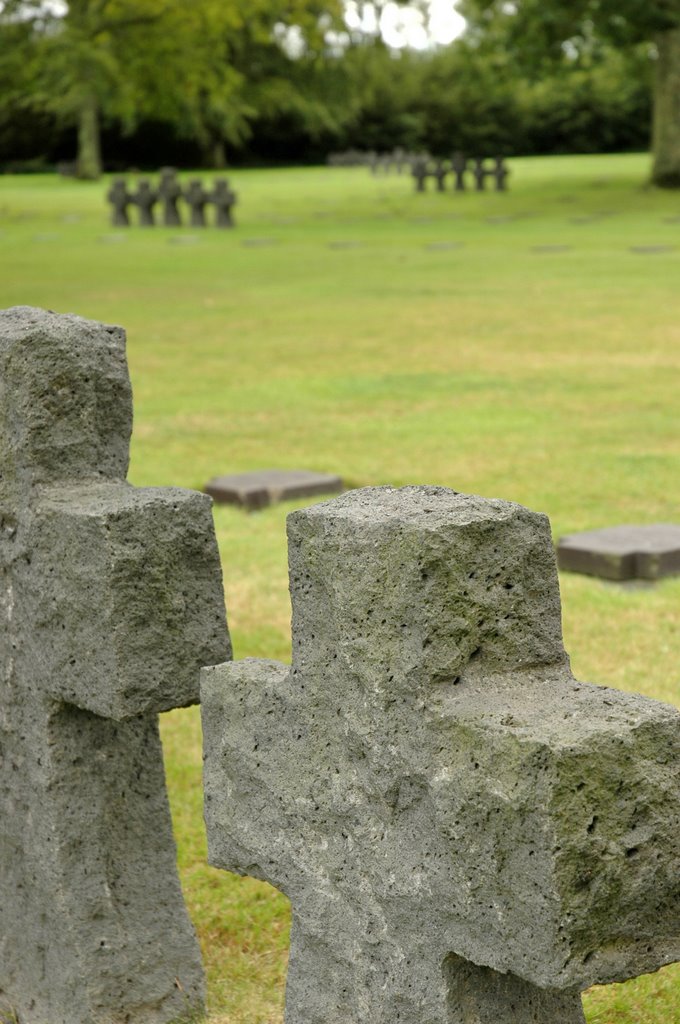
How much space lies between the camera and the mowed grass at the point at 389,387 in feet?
15.7

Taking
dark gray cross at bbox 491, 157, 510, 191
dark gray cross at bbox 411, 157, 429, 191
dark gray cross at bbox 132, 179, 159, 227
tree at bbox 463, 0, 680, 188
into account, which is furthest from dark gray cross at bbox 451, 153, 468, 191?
dark gray cross at bbox 132, 179, 159, 227

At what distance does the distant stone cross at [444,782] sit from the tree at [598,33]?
28.7 m

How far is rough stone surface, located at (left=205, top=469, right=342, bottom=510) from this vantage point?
25.3 feet

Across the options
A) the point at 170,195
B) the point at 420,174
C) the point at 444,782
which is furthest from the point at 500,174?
the point at 444,782

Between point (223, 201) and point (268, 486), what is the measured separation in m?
23.3

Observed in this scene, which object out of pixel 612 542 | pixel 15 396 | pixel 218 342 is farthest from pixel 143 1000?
pixel 218 342

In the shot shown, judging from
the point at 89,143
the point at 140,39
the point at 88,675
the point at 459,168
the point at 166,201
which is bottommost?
the point at 166,201

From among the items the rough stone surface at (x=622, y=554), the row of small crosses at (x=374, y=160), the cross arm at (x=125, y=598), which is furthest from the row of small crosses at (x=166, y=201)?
the cross arm at (x=125, y=598)

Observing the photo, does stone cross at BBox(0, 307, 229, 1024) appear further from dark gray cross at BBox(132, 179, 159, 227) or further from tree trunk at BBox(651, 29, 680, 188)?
tree trunk at BBox(651, 29, 680, 188)

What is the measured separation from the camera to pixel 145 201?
31906 mm

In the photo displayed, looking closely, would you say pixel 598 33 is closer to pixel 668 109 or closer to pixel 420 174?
pixel 668 109

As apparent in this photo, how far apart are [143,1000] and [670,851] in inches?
56.8

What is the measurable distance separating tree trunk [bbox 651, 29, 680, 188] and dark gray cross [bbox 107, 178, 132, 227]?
38.9 ft

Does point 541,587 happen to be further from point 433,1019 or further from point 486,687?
point 433,1019
